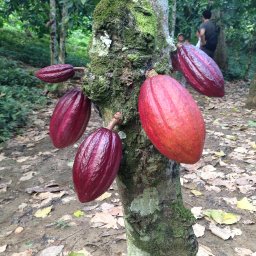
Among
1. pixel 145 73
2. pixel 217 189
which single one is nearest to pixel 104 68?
pixel 145 73

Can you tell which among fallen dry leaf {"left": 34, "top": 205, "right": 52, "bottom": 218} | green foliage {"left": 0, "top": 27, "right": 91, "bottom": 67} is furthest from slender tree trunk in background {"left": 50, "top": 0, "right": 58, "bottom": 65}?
fallen dry leaf {"left": 34, "top": 205, "right": 52, "bottom": 218}

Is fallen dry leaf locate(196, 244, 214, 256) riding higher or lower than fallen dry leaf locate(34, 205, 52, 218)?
higher

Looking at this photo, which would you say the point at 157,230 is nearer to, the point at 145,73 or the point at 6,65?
the point at 145,73

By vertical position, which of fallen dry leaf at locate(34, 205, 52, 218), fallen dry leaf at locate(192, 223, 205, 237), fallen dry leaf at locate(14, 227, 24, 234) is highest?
fallen dry leaf at locate(192, 223, 205, 237)

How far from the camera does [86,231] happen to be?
81.9 inches

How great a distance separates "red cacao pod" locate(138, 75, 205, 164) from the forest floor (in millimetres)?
1335

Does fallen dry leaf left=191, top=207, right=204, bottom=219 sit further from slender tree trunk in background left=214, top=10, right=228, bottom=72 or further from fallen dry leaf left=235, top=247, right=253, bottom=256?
slender tree trunk in background left=214, top=10, right=228, bottom=72

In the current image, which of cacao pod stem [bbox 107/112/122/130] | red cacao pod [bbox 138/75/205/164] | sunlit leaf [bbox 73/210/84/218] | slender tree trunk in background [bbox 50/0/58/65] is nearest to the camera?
red cacao pod [bbox 138/75/205/164]

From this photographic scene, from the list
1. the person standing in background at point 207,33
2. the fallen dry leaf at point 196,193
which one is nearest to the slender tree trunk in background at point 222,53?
the person standing in background at point 207,33

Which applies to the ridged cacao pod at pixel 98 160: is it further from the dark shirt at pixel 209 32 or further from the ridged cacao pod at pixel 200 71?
the dark shirt at pixel 209 32

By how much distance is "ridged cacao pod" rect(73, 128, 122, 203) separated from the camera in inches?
29.3

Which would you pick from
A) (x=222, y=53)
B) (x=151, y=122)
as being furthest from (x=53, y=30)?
(x=222, y=53)

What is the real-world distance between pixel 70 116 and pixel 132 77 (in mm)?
169

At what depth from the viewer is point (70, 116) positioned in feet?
2.77
